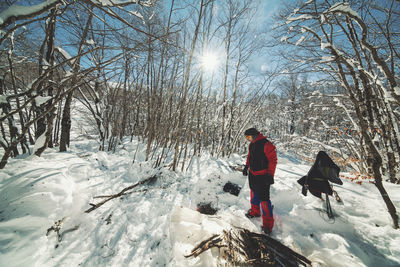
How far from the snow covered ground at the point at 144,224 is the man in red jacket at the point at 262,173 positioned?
21 cm

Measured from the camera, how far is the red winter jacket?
2.37 m

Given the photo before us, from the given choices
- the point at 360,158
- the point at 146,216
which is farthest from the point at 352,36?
the point at 146,216

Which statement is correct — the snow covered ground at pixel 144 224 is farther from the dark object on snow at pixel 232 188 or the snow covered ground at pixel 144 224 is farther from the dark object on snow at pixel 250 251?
the dark object on snow at pixel 232 188

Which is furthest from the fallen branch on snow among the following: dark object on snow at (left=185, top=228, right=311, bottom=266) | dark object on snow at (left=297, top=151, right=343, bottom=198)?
dark object on snow at (left=297, top=151, right=343, bottom=198)

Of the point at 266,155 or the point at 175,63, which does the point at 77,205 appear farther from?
the point at 175,63

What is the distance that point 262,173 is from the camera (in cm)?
238

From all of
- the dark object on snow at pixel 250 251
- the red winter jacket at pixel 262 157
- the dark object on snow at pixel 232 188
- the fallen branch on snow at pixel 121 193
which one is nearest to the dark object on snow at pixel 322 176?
the red winter jacket at pixel 262 157

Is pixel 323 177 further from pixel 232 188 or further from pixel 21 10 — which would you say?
pixel 21 10

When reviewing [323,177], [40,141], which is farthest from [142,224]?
[323,177]

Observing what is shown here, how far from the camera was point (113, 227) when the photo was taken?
1890 mm

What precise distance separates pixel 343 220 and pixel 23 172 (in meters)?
4.88

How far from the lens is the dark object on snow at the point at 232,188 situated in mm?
3309

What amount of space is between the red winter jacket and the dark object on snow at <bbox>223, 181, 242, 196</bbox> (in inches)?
40.9

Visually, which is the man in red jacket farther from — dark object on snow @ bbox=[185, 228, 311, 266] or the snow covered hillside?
dark object on snow @ bbox=[185, 228, 311, 266]
